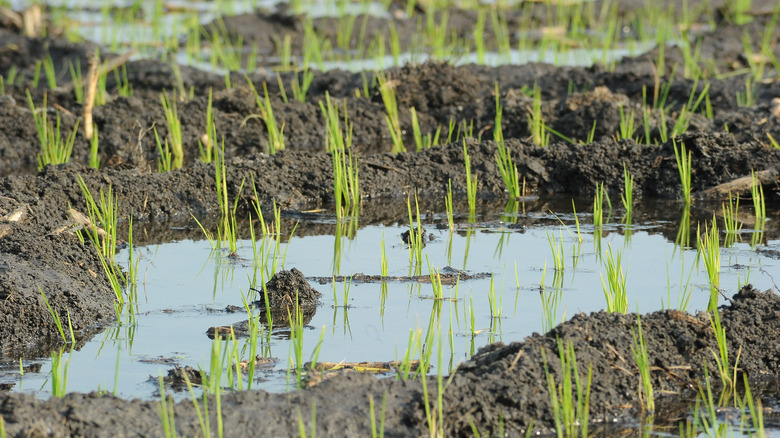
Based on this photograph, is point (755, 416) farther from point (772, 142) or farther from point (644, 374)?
point (772, 142)

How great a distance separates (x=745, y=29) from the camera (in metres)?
11.4

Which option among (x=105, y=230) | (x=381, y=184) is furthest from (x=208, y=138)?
(x=105, y=230)

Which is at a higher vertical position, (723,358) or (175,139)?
(175,139)

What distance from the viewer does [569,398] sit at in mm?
2752

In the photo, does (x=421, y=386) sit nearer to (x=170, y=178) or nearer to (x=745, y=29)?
(x=170, y=178)

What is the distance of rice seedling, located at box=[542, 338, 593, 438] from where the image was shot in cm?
275

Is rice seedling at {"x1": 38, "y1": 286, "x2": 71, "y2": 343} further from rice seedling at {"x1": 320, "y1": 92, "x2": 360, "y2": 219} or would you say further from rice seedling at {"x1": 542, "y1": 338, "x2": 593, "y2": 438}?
rice seedling at {"x1": 320, "y1": 92, "x2": 360, "y2": 219}

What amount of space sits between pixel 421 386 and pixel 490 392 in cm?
19

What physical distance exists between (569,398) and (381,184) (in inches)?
137

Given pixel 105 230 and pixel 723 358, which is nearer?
pixel 723 358

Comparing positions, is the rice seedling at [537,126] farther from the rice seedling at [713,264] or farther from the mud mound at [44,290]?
the mud mound at [44,290]

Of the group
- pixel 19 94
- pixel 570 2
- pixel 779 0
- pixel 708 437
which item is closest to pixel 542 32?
pixel 570 2

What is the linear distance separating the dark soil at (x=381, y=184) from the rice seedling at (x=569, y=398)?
49 millimetres

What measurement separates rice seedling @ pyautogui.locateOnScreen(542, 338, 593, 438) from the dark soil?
5 cm
